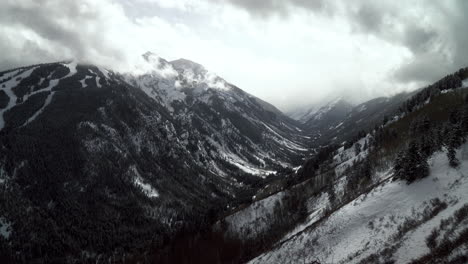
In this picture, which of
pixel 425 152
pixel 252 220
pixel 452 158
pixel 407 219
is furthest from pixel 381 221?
pixel 252 220

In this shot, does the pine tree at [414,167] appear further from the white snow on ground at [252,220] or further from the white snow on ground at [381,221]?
the white snow on ground at [252,220]

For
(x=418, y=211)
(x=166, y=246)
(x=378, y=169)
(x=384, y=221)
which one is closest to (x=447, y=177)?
(x=418, y=211)

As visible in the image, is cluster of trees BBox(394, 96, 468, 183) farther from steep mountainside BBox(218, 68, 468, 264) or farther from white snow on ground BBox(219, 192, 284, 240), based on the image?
white snow on ground BBox(219, 192, 284, 240)

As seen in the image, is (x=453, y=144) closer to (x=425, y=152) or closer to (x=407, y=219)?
(x=425, y=152)

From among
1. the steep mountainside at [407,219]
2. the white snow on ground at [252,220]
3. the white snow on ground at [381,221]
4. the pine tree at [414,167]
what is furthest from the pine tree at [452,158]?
the white snow on ground at [252,220]

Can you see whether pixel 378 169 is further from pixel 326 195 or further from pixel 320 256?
pixel 320 256

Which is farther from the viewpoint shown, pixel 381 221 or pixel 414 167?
pixel 414 167
